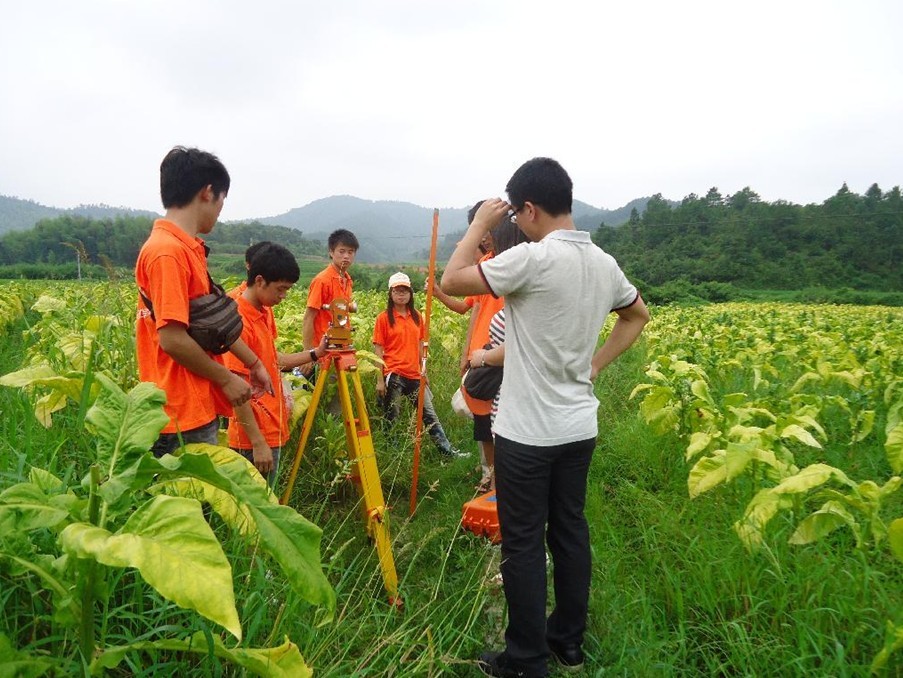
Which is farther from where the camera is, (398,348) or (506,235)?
(398,348)

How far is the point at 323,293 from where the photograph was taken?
413cm

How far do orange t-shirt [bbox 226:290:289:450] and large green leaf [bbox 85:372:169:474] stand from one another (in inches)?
52.5

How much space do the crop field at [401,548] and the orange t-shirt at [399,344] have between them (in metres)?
0.49

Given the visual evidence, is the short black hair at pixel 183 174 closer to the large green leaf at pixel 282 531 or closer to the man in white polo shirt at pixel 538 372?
the man in white polo shirt at pixel 538 372

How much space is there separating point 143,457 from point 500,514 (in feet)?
4.43

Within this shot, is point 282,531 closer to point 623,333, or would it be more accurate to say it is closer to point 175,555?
point 175,555

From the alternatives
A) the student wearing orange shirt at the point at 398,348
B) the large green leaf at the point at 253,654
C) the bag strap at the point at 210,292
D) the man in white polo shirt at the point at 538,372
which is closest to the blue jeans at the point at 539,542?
the man in white polo shirt at the point at 538,372

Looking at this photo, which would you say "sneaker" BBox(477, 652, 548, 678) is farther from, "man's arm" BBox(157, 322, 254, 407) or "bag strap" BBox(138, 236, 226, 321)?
"bag strap" BBox(138, 236, 226, 321)

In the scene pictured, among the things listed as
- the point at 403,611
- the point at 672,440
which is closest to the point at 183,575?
the point at 403,611

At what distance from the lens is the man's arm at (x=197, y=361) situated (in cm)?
185

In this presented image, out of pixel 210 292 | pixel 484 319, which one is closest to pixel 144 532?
pixel 210 292

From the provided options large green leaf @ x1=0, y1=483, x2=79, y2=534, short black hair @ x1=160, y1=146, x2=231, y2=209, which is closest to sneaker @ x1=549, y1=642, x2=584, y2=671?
large green leaf @ x1=0, y1=483, x2=79, y2=534

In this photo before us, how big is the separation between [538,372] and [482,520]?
4.57ft

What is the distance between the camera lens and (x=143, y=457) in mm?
1040
